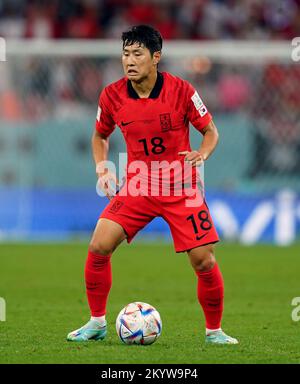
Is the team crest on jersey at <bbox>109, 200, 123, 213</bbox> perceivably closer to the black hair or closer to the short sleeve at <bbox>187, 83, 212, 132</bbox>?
the short sleeve at <bbox>187, 83, 212, 132</bbox>

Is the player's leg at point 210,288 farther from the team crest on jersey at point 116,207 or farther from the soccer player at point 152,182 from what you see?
the team crest on jersey at point 116,207

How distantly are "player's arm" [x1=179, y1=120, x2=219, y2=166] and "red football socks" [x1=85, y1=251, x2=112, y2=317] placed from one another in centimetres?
101

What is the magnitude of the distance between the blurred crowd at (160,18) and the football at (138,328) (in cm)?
1376

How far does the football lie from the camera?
25.5 ft

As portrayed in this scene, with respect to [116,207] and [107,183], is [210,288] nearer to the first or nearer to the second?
[116,207]

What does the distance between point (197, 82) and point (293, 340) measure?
1136cm

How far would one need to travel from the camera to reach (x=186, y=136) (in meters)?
8.08

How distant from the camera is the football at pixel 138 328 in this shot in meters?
7.76

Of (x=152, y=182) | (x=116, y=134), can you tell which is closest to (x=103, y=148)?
(x=152, y=182)

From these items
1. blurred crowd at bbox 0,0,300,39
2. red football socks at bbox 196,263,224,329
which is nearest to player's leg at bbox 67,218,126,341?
red football socks at bbox 196,263,224,329

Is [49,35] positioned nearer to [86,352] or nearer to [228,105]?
[228,105]

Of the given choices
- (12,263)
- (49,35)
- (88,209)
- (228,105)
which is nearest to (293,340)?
(12,263)
